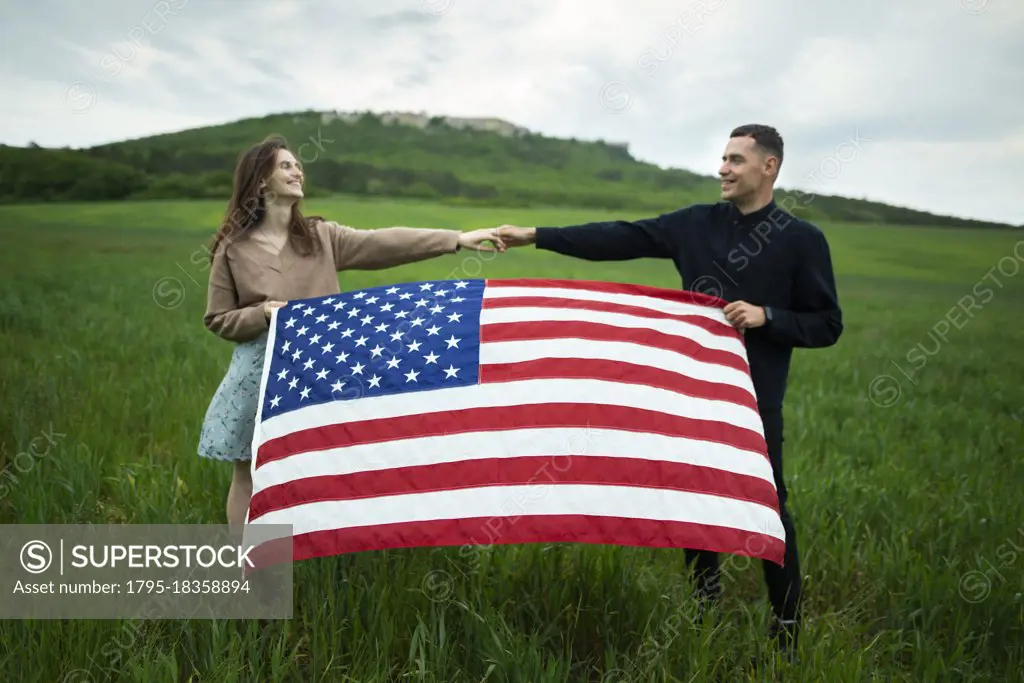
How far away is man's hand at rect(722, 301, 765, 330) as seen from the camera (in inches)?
113

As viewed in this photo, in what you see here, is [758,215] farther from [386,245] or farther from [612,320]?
[386,245]

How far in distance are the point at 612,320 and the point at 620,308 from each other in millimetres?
95

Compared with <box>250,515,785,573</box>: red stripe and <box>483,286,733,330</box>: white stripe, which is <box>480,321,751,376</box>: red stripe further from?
<box>250,515,785,573</box>: red stripe

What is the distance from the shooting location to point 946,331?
11461mm

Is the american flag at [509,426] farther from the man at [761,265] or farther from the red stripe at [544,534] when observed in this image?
the man at [761,265]

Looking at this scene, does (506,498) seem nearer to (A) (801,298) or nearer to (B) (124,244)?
(A) (801,298)

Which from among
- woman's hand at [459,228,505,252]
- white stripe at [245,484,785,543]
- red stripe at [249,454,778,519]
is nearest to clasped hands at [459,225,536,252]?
woman's hand at [459,228,505,252]

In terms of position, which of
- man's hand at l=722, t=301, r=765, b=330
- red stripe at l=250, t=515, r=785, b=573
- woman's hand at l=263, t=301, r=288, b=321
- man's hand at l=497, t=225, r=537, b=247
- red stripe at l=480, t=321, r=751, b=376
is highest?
man's hand at l=497, t=225, r=537, b=247

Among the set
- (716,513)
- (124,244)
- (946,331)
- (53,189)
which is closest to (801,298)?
(716,513)

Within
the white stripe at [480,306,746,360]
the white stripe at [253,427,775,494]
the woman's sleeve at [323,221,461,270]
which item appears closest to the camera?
the white stripe at [253,427,775,494]

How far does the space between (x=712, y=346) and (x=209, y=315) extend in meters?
2.20

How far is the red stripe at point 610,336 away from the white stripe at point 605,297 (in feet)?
0.48

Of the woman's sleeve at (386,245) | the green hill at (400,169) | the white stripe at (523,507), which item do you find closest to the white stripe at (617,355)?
the white stripe at (523,507)

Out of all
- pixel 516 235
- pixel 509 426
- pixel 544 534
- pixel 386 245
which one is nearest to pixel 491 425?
pixel 509 426
